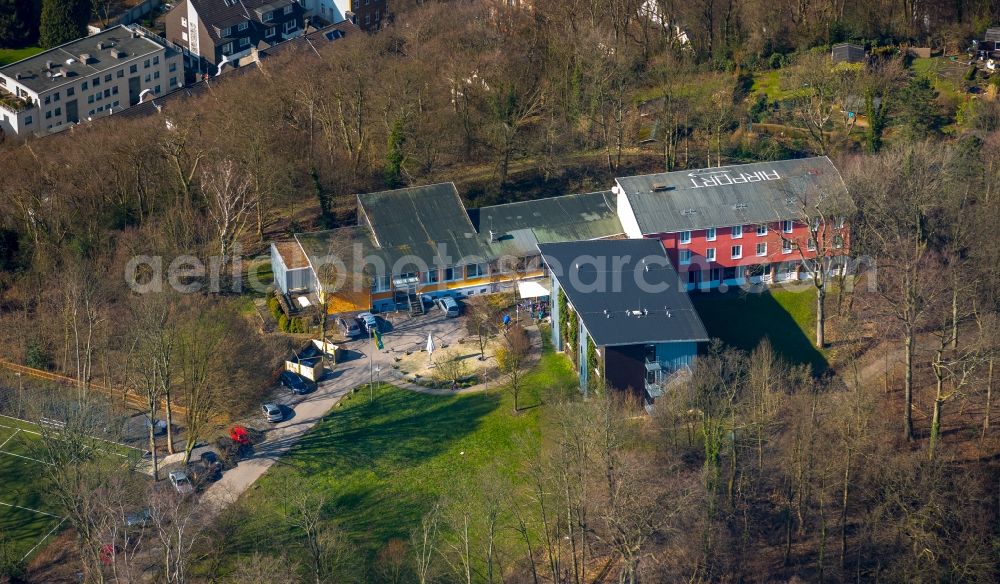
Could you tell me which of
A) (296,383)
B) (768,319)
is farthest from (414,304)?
(768,319)

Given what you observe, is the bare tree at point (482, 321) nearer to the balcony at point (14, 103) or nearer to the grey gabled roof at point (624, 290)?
the grey gabled roof at point (624, 290)

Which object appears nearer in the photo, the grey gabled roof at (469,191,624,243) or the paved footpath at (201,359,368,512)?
the paved footpath at (201,359,368,512)

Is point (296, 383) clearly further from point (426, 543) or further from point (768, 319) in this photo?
point (768, 319)

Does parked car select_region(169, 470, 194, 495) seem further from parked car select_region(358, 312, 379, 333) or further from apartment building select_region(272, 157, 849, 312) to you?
apartment building select_region(272, 157, 849, 312)

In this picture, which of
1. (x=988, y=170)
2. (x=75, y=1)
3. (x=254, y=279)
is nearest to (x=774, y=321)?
(x=988, y=170)

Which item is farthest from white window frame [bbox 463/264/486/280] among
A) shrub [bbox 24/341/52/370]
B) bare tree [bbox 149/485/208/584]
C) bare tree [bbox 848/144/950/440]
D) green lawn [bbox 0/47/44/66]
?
green lawn [bbox 0/47/44/66]
